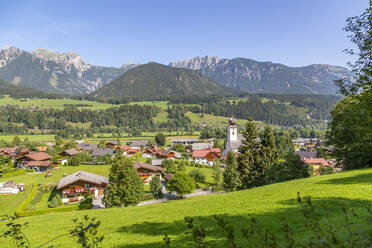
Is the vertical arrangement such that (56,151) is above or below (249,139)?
below

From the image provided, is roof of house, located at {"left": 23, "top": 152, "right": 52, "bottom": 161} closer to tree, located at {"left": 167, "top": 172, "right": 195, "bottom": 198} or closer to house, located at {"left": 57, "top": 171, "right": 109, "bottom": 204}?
house, located at {"left": 57, "top": 171, "right": 109, "bottom": 204}

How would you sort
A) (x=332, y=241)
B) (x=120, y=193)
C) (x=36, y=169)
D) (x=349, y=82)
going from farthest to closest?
(x=36, y=169) → (x=120, y=193) → (x=349, y=82) → (x=332, y=241)

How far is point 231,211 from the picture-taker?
15.0 metres

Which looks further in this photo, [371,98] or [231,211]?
[231,211]

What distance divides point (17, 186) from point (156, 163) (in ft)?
124

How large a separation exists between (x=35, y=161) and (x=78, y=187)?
3928 centimetres

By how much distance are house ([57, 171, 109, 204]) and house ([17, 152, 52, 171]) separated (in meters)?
32.0

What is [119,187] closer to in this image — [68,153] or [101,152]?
[68,153]

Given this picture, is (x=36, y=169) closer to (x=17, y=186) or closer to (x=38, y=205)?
(x=17, y=186)

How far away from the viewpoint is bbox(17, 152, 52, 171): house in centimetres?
7625

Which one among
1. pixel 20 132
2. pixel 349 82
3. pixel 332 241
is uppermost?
pixel 349 82

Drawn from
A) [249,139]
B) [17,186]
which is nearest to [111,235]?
[249,139]

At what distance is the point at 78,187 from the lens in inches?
Result: 1953

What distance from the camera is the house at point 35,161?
76.2 meters
